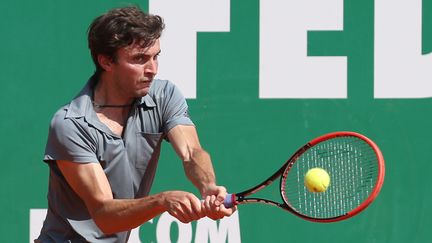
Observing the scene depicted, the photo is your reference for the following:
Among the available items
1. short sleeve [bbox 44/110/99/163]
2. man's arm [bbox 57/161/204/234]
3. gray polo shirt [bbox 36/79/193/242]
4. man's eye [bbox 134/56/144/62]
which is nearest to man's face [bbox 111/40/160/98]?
man's eye [bbox 134/56/144/62]

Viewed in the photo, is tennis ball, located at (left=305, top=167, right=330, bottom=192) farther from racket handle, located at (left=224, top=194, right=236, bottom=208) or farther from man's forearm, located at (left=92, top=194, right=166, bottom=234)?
man's forearm, located at (left=92, top=194, right=166, bottom=234)

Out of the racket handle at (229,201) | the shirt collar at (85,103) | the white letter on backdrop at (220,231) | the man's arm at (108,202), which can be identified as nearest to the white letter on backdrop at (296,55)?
the white letter on backdrop at (220,231)

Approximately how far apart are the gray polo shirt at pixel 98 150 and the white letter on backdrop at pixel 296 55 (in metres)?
1.19

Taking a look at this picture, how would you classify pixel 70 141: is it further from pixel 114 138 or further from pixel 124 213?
pixel 124 213

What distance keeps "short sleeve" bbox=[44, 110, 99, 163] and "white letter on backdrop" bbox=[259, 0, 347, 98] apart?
1.50 meters

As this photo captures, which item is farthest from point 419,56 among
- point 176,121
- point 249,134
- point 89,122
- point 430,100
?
point 89,122

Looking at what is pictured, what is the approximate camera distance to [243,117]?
5.31m

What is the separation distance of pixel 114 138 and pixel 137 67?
281 mm

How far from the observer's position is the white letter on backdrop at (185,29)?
210 inches

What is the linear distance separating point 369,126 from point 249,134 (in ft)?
1.94

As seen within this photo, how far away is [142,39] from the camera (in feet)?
13.2

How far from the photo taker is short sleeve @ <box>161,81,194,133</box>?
13.6 ft

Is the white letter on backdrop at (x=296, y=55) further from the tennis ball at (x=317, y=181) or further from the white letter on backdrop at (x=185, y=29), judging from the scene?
the tennis ball at (x=317, y=181)

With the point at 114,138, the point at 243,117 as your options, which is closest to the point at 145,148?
the point at 114,138
